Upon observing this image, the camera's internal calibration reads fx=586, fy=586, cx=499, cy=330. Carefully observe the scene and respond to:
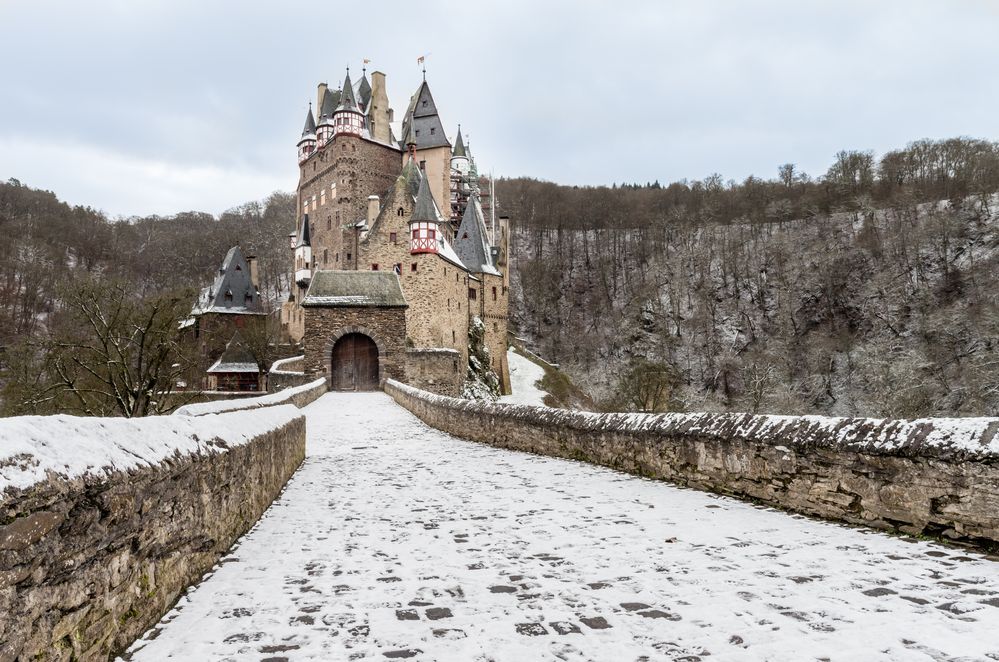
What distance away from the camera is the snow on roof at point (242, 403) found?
273 inches

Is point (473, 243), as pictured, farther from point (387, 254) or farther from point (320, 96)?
point (320, 96)

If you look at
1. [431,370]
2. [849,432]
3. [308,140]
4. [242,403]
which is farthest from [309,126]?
[849,432]

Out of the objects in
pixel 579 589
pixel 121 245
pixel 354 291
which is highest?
pixel 121 245

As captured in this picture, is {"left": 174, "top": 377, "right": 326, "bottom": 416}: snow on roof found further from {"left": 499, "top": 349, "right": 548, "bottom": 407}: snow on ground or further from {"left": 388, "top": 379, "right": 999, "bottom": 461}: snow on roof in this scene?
{"left": 499, "top": 349, "right": 548, "bottom": 407}: snow on ground

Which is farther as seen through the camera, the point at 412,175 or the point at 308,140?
the point at 308,140

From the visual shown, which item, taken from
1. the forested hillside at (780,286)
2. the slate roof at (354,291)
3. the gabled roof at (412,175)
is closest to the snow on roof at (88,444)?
the slate roof at (354,291)

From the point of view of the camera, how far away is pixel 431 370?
29.4m

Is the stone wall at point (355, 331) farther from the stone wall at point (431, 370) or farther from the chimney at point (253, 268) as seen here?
the chimney at point (253, 268)

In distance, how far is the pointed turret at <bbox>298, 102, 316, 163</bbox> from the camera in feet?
185

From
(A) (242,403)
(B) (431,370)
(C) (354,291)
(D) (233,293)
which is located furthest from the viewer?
(D) (233,293)

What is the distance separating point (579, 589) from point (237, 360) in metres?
40.6

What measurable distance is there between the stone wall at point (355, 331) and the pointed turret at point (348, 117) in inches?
1161

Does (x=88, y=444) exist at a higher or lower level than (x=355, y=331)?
lower

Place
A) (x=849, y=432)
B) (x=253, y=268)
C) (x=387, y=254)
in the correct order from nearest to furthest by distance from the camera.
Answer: (x=849, y=432), (x=387, y=254), (x=253, y=268)
